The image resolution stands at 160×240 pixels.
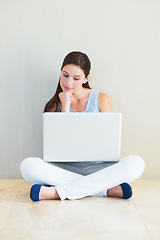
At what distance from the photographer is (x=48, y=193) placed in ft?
6.60

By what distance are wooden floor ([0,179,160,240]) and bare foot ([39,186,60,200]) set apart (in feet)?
0.13

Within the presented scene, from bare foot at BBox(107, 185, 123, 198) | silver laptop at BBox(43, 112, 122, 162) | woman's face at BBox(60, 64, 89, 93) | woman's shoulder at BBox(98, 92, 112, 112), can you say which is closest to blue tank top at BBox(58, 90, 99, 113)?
woman's shoulder at BBox(98, 92, 112, 112)

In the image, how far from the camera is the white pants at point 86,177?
205 centimetres

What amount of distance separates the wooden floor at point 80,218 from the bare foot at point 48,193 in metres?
0.04

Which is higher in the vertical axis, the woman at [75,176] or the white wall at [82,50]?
the white wall at [82,50]

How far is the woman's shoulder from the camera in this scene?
8.19 ft

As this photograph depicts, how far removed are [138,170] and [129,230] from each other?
2.06 feet

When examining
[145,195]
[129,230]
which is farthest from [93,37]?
[129,230]

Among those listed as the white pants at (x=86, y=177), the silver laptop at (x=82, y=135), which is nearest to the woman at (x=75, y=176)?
the white pants at (x=86, y=177)

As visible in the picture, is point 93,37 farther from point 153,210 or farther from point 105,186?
point 153,210

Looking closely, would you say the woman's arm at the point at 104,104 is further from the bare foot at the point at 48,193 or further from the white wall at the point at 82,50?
the bare foot at the point at 48,193

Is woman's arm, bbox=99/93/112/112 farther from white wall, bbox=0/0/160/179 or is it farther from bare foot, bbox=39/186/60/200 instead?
bare foot, bbox=39/186/60/200

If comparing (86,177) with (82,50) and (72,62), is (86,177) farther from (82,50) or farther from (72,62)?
(82,50)

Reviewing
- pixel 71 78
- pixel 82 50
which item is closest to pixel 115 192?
pixel 71 78
